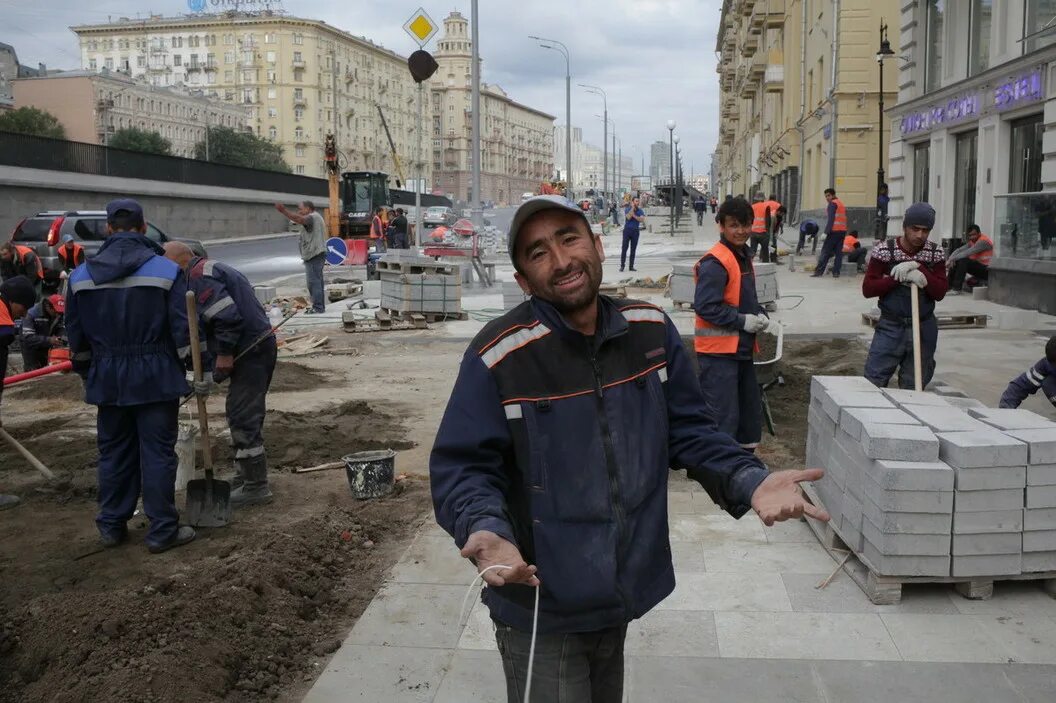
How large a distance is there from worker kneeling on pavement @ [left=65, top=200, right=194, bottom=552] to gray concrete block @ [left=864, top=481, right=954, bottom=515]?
152 inches

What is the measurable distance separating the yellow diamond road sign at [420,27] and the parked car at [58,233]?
6232 millimetres

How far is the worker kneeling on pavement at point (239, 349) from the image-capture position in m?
6.66

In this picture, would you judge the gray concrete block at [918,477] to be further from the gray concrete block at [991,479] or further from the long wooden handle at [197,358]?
the long wooden handle at [197,358]

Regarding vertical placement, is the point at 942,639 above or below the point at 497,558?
below

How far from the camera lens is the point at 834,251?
924 inches

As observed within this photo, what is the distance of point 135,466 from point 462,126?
163m

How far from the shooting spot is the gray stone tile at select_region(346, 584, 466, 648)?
4.63 meters

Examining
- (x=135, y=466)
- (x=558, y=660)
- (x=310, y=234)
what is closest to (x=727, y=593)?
(x=558, y=660)

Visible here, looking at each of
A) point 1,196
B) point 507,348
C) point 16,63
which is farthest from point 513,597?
point 16,63

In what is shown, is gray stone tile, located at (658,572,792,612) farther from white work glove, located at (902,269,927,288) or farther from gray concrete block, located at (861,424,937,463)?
white work glove, located at (902,269,927,288)

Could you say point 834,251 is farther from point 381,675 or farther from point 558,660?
point 558,660

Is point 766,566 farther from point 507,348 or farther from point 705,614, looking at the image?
point 507,348

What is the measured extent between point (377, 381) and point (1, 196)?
27147 millimetres

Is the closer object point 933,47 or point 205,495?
point 205,495
